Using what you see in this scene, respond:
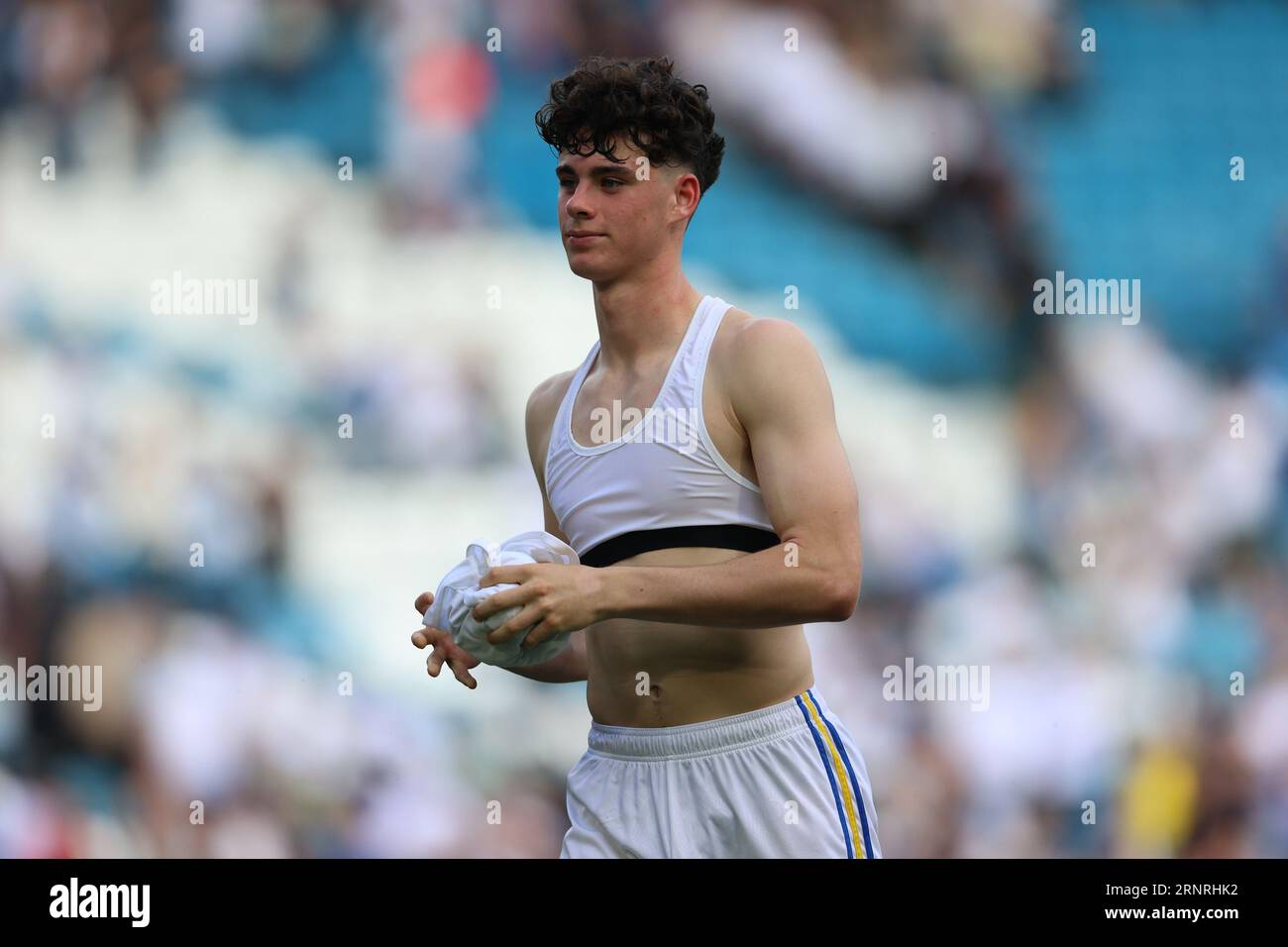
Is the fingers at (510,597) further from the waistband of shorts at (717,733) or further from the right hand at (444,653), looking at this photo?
the waistband of shorts at (717,733)

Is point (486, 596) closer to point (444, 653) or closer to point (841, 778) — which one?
point (444, 653)

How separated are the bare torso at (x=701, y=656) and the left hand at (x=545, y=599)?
0.92 ft

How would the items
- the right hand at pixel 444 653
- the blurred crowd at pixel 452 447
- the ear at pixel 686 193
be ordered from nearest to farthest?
the right hand at pixel 444 653 < the ear at pixel 686 193 < the blurred crowd at pixel 452 447

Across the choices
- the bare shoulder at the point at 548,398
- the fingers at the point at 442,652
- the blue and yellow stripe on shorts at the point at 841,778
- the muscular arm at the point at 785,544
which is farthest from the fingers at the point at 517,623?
the bare shoulder at the point at 548,398

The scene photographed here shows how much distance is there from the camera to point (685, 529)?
2619 millimetres

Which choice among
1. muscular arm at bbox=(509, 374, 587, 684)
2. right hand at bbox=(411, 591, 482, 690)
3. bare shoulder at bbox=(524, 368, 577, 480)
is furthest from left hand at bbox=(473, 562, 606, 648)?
bare shoulder at bbox=(524, 368, 577, 480)

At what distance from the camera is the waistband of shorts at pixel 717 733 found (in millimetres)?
2631

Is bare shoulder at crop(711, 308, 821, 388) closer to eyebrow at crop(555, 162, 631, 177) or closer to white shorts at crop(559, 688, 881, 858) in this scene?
eyebrow at crop(555, 162, 631, 177)

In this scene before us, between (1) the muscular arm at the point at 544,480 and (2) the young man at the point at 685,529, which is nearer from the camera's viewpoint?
(2) the young man at the point at 685,529

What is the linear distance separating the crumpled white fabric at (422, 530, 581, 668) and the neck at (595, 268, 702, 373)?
448 mm

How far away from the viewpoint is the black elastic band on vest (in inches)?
103

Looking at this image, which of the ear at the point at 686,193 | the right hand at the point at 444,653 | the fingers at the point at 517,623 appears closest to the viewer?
the fingers at the point at 517,623

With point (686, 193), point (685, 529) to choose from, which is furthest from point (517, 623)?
point (686, 193)

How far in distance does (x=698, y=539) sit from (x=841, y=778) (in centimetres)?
51
